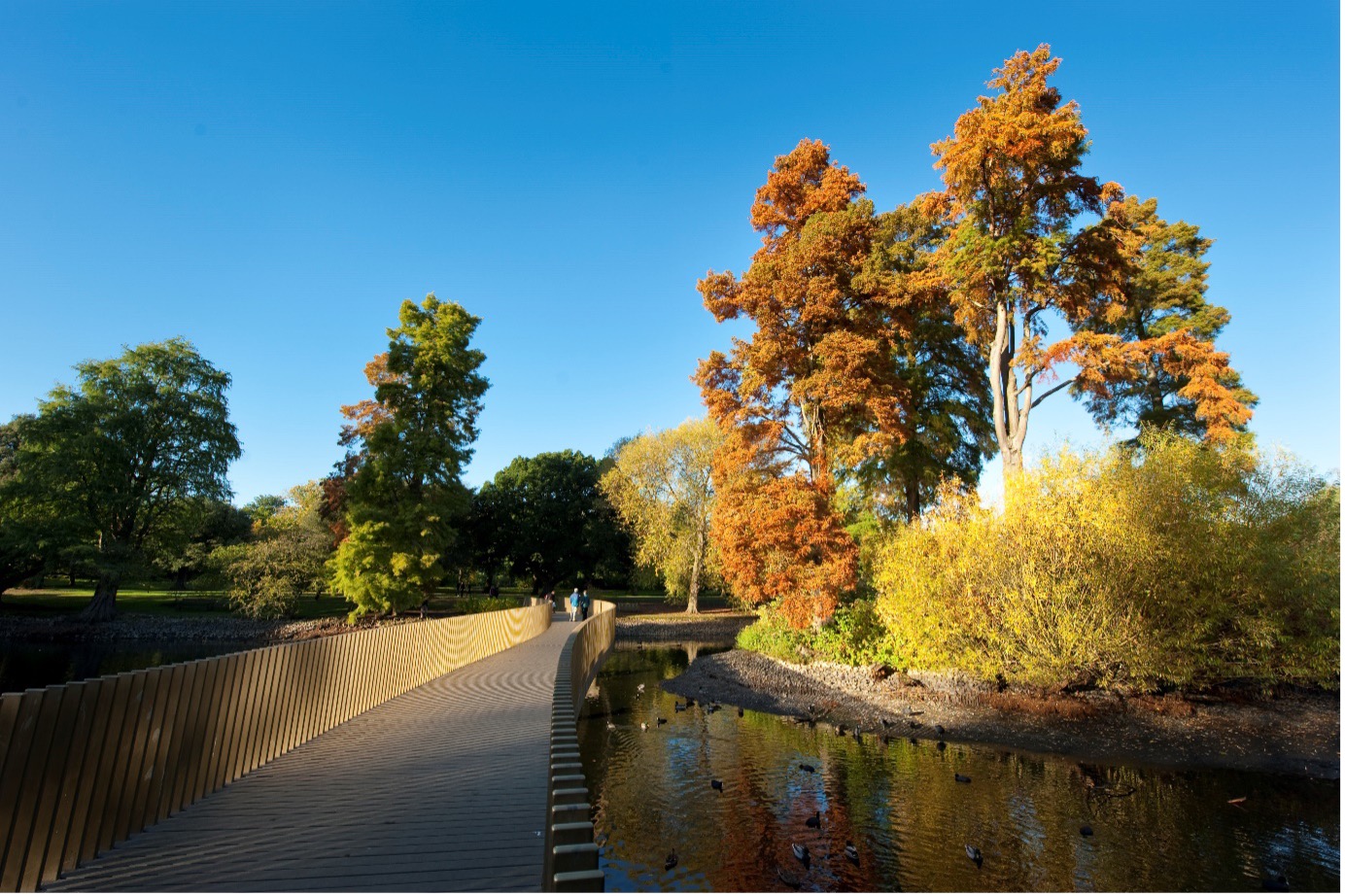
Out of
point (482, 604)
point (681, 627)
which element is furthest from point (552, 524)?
point (681, 627)

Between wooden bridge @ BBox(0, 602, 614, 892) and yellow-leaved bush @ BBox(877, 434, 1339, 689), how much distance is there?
11502 mm

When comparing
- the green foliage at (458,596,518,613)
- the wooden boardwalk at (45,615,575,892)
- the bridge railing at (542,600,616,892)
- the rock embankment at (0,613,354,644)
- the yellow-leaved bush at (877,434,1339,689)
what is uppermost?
the yellow-leaved bush at (877,434,1339,689)

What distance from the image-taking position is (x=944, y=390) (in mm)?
27594

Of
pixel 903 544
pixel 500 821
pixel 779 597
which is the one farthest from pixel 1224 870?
pixel 779 597

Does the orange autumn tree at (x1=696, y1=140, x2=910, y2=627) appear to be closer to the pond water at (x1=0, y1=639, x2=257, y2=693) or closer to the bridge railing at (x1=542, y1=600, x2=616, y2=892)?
the bridge railing at (x1=542, y1=600, x2=616, y2=892)

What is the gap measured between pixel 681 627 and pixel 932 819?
29.4 meters

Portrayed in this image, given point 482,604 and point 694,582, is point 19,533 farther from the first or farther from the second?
point 694,582

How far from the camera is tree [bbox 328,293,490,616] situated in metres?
32.1

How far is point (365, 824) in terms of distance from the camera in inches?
209

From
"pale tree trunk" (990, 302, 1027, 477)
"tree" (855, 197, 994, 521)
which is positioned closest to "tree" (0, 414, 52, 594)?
"tree" (855, 197, 994, 521)

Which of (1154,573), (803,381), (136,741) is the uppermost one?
(803,381)

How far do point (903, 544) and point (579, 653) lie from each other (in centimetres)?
897

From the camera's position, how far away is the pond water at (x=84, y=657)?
2236 centimetres

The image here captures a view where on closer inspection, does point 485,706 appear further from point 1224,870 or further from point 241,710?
point 1224,870
